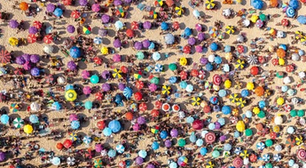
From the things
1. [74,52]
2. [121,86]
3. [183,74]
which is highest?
[74,52]

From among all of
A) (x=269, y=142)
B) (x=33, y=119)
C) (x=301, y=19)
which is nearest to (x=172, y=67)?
(x=269, y=142)

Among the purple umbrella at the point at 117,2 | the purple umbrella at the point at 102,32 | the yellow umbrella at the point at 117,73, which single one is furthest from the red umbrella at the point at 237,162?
the purple umbrella at the point at 117,2

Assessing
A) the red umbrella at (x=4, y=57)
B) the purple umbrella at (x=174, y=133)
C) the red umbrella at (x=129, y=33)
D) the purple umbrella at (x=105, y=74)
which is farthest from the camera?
the purple umbrella at (x=174, y=133)

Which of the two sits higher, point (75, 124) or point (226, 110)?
point (226, 110)

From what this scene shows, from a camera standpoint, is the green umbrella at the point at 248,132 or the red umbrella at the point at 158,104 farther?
the green umbrella at the point at 248,132

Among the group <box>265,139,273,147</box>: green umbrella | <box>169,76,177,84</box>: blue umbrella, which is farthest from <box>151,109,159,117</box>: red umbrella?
<box>265,139,273,147</box>: green umbrella

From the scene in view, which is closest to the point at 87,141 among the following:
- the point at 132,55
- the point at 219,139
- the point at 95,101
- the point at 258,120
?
the point at 95,101

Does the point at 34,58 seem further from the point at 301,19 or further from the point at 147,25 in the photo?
the point at 301,19

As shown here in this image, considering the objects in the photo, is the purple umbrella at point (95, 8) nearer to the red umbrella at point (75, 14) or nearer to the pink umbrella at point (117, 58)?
the red umbrella at point (75, 14)
